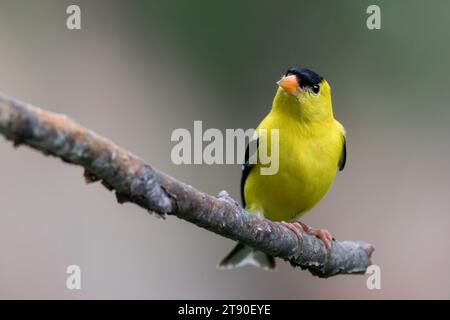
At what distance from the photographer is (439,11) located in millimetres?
7059

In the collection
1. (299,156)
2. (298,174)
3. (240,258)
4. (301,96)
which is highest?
(301,96)

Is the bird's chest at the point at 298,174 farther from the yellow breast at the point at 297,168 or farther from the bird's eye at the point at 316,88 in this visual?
the bird's eye at the point at 316,88

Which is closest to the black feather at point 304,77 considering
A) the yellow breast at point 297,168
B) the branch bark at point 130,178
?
the yellow breast at point 297,168

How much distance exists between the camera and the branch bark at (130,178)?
6.72 feet

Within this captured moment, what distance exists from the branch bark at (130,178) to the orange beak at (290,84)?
3.16 feet

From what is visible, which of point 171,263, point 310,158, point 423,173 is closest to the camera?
point 310,158

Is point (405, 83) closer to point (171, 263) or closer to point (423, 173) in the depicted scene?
point (423, 173)

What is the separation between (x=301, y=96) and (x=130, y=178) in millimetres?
2039

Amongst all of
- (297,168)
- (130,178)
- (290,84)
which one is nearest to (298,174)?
(297,168)

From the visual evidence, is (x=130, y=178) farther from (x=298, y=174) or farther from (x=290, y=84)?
(x=290, y=84)

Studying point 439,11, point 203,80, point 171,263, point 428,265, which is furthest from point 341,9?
point 171,263

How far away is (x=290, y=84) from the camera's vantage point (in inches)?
161

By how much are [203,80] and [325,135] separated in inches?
122

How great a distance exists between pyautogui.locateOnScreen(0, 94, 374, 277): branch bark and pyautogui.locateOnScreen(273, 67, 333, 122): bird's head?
0.92 m
